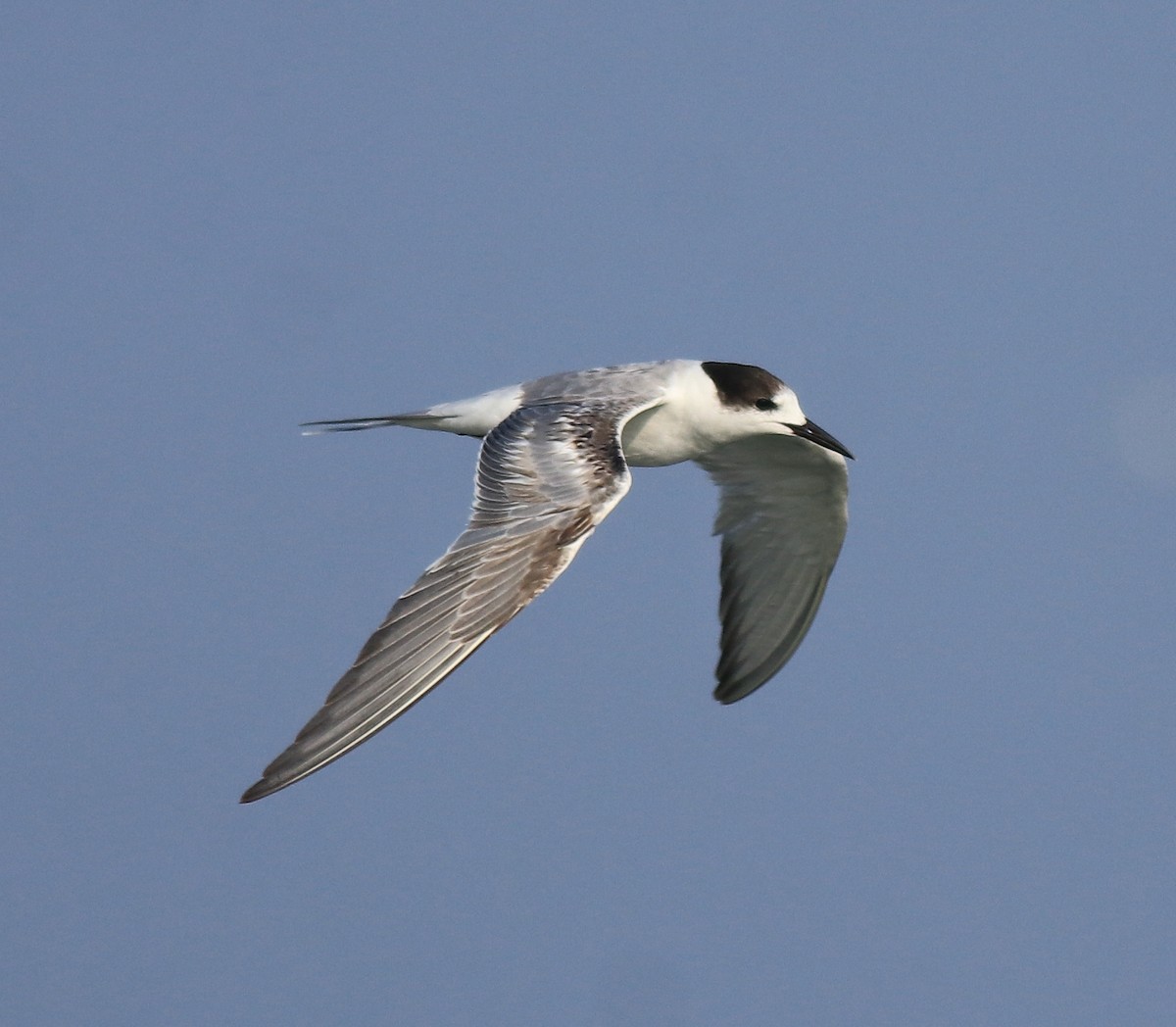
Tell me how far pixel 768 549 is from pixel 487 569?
4399 mm

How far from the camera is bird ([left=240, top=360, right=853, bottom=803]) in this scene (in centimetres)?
812

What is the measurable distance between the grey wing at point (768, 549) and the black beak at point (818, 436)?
0.70 m

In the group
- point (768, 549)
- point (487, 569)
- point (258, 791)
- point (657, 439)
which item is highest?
point (657, 439)

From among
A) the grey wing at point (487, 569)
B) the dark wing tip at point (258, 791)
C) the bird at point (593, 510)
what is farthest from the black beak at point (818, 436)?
the dark wing tip at point (258, 791)

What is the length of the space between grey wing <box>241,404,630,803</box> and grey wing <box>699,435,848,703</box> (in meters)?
2.50

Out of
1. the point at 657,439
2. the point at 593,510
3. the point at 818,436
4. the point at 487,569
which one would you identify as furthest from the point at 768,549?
the point at 487,569

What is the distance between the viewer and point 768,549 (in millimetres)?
12727

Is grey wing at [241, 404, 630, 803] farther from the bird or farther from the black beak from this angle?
the black beak

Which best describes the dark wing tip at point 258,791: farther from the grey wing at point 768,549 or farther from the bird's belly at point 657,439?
the grey wing at point 768,549

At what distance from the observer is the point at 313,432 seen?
462 inches

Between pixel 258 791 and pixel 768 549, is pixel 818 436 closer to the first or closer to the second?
pixel 768 549

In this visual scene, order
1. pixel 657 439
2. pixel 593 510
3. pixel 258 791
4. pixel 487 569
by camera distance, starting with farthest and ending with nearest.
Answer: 1. pixel 657 439
2. pixel 593 510
3. pixel 487 569
4. pixel 258 791

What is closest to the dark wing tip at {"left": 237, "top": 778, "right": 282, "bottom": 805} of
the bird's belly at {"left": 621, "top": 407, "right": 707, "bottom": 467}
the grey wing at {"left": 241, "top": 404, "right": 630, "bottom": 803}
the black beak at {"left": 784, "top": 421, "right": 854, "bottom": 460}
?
the grey wing at {"left": 241, "top": 404, "right": 630, "bottom": 803}

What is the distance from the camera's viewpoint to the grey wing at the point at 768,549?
1243cm
